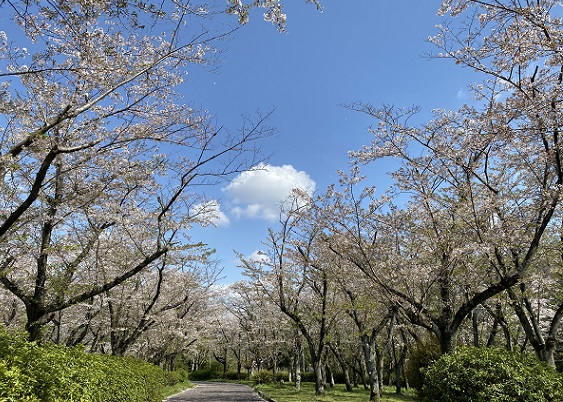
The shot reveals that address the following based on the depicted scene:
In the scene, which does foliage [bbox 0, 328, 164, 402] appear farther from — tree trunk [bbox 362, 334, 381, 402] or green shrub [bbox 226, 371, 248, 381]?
green shrub [bbox 226, 371, 248, 381]

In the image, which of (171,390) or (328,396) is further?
(171,390)

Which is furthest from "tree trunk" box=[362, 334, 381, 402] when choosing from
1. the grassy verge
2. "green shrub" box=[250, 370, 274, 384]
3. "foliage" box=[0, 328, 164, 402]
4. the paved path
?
"green shrub" box=[250, 370, 274, 384]

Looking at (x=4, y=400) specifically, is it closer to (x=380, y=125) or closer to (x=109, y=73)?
(x=109, y=73)

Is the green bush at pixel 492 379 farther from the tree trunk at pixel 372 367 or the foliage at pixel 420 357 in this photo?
the foliage at pixel 420 357

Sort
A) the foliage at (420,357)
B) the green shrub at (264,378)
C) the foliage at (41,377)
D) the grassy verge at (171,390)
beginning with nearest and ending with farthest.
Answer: the foliage at (41,377) < the foliage at (420,357) < the grassy verge at (171,390) < the green shrub at (264,378)

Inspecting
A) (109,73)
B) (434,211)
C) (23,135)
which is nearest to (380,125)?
(434,211)

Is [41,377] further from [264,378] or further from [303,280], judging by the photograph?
[264,378]

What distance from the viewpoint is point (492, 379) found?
19.3 ft

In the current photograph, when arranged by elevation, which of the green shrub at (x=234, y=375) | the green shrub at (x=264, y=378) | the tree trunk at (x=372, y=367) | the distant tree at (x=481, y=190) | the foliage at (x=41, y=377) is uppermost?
the distant tree at (x=481, y=190)

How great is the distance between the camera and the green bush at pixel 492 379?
5.53 m

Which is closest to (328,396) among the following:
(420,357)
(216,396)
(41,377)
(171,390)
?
(420,357)

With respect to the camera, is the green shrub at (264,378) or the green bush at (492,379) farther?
the green shrub at (264,378)

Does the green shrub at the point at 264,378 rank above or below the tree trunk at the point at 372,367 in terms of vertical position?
below

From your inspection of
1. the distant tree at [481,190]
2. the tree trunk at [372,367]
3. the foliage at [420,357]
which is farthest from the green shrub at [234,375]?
the distant tree at [481,190]
